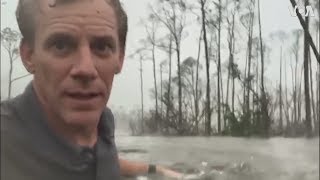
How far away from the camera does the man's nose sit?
2.00 feet

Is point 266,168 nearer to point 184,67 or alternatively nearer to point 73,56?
point 184,67

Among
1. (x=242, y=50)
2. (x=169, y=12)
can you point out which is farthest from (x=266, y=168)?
(x=169, y=12)

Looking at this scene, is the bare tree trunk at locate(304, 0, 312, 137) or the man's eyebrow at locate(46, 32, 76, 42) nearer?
the man's eyebrow at locate(46, 32, 76, 42)

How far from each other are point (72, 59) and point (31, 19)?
9 centimetres

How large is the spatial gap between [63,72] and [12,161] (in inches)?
5.4

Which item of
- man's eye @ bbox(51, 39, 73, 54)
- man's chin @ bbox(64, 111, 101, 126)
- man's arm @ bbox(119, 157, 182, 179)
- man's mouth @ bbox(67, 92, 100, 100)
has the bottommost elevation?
man's arm @ bbox(119, 157, 182, 179)

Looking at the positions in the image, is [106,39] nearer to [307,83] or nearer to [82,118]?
[82,118]

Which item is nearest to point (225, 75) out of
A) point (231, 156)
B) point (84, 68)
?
point (231, 156)

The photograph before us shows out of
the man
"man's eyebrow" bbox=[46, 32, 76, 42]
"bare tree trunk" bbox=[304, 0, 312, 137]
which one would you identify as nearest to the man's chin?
the man

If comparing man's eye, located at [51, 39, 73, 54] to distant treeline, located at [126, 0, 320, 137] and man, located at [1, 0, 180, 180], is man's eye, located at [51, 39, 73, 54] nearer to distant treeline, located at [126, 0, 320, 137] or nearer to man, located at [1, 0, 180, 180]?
man, located at [1, 0, 180, 180]

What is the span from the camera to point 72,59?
2.01 ft

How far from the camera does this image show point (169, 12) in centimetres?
74

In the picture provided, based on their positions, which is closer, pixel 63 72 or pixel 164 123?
pixel 63 72

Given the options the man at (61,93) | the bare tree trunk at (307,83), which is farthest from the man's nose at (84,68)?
the bare tree trunk at (307,83)
